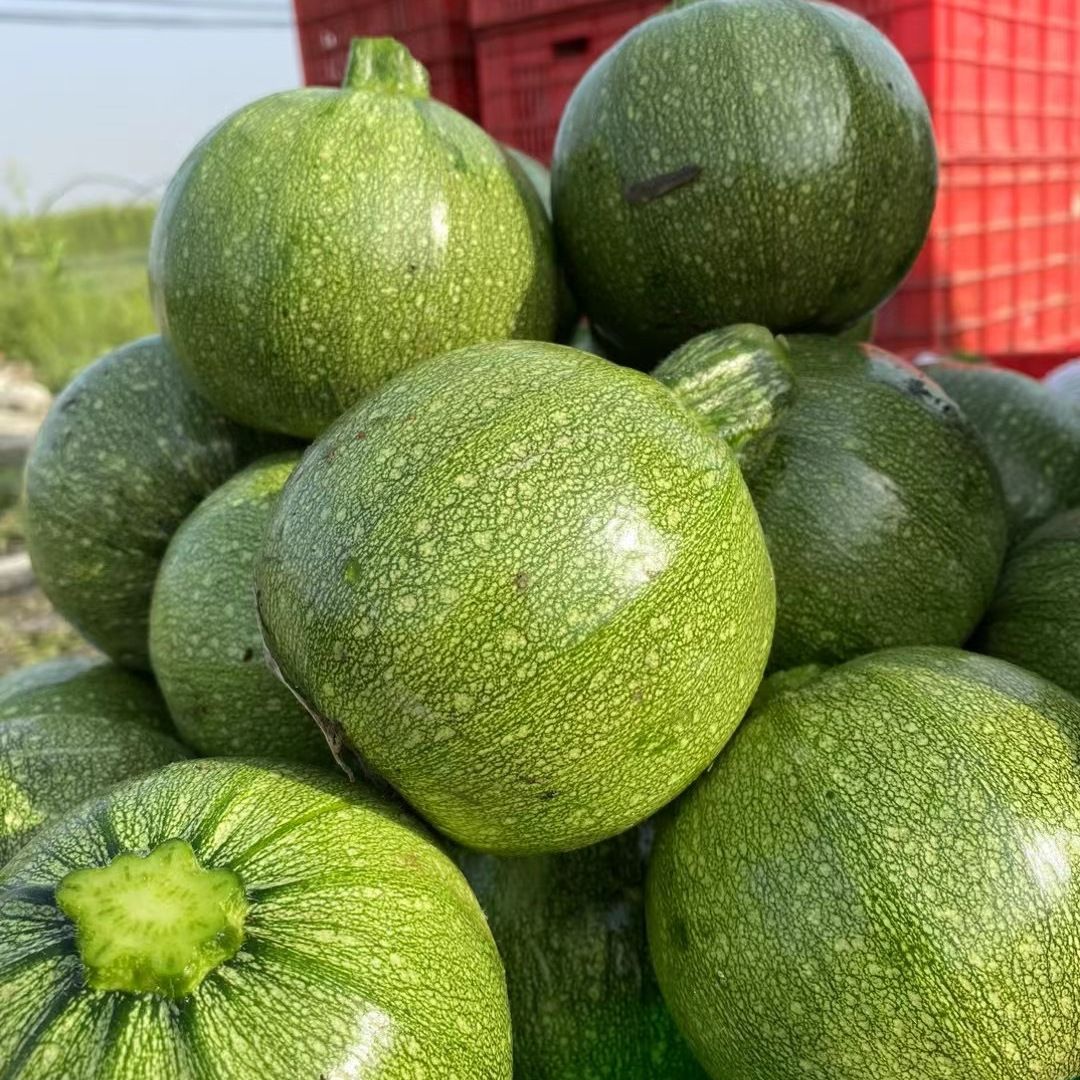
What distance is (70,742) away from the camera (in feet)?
5.43

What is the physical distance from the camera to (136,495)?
6.22 ft

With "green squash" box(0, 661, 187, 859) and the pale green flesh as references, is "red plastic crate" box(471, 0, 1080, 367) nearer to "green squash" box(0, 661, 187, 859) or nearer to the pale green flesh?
"green squash" box(0, 661, 187, 859)

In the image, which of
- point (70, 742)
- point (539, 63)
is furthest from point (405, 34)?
point (70, 742)

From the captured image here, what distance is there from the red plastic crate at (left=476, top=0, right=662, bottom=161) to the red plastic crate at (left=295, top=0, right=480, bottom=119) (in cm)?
34

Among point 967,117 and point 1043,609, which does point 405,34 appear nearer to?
point 967,117

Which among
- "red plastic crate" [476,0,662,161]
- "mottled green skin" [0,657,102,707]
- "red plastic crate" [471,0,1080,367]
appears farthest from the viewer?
"red plastic crate" [476,0,662,161]

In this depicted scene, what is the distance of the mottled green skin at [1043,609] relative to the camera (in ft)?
5.32

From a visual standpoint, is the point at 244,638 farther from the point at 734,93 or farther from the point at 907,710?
the point at 734,93

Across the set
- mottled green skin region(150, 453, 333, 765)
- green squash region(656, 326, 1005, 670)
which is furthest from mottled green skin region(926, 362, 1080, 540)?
mottled green skin region(150, 453, 333, 765)

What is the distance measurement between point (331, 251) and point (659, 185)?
0.51 meters

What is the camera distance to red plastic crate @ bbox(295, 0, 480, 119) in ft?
15.8

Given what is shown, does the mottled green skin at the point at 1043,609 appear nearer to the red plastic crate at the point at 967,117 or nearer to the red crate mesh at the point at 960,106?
the red crate mesh at the point at 960,106

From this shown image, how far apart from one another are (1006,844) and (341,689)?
728mm

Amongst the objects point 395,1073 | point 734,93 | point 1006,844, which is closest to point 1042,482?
point 734,93
